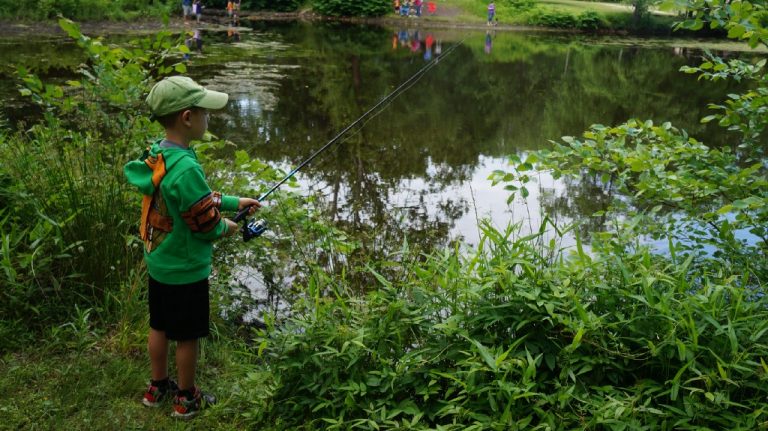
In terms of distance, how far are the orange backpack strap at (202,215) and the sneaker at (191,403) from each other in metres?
0.76

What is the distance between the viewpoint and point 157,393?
2.71 metres

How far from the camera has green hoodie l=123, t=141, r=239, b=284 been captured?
95.2 inches

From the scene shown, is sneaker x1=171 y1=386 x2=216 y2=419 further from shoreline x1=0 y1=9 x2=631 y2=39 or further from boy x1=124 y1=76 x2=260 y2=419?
shoreline x1=0 y1=9 x2=631 y2=39

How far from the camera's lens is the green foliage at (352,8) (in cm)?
3259

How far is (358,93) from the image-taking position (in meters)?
12.9

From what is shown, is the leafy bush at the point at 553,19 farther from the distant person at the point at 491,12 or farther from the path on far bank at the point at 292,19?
the distant person at the point at 491,12

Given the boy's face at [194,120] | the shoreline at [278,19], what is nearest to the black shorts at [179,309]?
the boy's face at [194,120]

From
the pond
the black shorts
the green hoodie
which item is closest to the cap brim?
the green hoodie

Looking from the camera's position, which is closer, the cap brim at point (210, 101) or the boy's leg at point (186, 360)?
the cap brim at point (210, 101)

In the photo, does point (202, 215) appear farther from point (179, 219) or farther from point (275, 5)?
point (275, 5)

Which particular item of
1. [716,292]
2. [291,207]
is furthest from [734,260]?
[291,207]

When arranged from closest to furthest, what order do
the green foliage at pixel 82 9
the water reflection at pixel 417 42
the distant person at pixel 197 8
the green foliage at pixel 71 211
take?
the green foliage at pixel 71 211, the water reflection at pixel 417 42, the green foliage at pixel 82 9, the distant person at pixel 197 8

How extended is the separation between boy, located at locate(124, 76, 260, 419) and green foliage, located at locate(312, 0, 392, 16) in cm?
3174

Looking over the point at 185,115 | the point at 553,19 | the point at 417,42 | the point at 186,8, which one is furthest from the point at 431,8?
the point at 185,115
